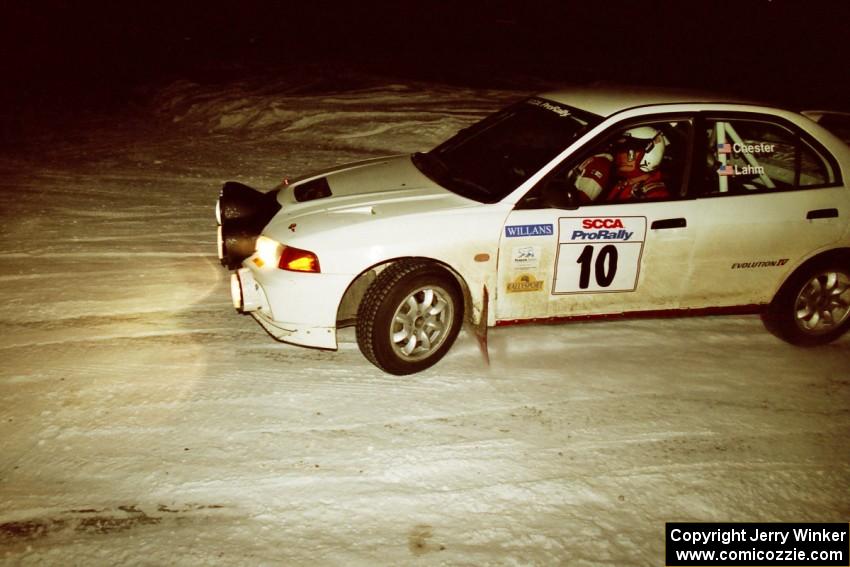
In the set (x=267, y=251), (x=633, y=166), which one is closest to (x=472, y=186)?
(x=633, y=166)

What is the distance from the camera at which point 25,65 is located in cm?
1592

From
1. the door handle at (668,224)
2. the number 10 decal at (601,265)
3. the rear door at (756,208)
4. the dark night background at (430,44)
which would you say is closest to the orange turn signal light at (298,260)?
the number 10 decal at (601,265)

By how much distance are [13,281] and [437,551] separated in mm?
4092

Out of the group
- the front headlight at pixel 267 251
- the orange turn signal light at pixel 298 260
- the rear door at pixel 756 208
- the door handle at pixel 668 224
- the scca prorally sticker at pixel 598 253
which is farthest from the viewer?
the rear door at pixel 756 208

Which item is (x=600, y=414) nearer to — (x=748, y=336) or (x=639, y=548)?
(x=639, y=548)

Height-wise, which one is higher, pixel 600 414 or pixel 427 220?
pixel 427 220

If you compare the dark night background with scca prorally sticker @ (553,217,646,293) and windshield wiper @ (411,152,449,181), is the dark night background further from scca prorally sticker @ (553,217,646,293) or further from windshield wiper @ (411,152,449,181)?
scca prorally sticker @ (553,217,646,293)

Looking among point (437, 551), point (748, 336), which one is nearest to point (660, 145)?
point (748, 336)

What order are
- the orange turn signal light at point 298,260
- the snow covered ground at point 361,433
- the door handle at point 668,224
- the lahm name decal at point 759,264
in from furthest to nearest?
the lahm name decal at point 759,264 → the door handle at point 668,224 → the orange turn signal light at point 298,260 → the snow covered ground at point 361,433

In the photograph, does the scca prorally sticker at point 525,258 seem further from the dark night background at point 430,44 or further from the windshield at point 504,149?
the dark night background at point 430,44

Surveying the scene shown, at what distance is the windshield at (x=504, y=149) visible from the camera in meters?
4.18

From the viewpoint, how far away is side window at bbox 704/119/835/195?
14.2 feet

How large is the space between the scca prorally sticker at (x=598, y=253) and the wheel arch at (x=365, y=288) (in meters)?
0.57

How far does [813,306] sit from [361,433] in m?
3.41
